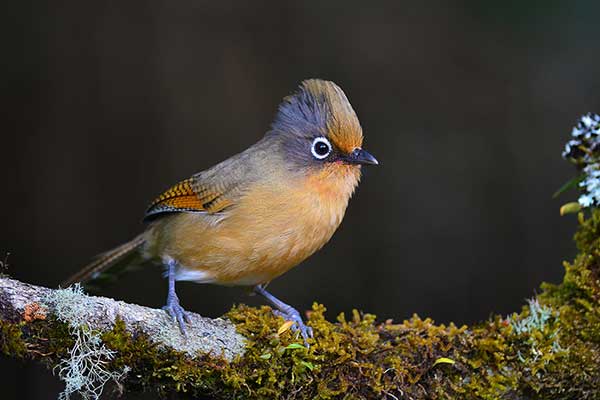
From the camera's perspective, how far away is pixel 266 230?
4363 mm

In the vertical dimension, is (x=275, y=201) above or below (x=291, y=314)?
above

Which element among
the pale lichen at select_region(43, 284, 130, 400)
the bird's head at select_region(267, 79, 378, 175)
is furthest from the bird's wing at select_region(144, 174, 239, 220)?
the pale lichen at select_region(43, 284, 130, 400)

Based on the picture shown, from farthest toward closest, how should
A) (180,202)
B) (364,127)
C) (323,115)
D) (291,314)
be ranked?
(364,127), (180,202), (323,115), (291,314)

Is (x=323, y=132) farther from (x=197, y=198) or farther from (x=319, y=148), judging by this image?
(x=197, y=198)

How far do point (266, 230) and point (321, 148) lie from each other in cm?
60

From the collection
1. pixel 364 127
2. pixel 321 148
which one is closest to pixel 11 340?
pixel 321 148

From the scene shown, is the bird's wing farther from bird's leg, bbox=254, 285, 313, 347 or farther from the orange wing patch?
bird's leg, bbox=254, 285, 313, 347

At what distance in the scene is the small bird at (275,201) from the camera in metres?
4.39

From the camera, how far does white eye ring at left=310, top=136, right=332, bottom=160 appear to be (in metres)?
4.59

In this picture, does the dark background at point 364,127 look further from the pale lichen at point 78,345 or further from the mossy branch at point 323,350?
the pale lichen at point 78,345

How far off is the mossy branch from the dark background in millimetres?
3903

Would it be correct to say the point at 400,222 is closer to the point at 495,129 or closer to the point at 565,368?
the point at 495,129

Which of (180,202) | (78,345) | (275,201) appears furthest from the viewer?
(180,202)

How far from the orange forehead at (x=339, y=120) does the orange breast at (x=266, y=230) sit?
15 centimetres
